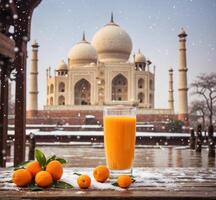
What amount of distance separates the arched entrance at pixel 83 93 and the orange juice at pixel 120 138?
3026 cm

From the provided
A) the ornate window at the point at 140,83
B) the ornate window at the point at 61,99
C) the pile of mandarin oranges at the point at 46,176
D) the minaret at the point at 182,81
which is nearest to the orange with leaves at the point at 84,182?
the pile of mandarin oranges at the point at 46,176

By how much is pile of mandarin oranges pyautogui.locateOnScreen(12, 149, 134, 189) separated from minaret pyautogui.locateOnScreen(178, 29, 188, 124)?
2378 cm

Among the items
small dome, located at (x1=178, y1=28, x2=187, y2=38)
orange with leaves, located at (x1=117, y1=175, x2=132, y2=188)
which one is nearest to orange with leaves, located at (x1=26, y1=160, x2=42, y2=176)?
orange with leaves, located at (x1=117, y1=175, x2=132, y2=188)

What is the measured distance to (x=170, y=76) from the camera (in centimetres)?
3119

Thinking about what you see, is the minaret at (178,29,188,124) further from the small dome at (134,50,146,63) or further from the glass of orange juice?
the glass of orange juice

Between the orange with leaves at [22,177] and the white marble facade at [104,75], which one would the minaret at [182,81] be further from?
the orange with leaves at [22,177]

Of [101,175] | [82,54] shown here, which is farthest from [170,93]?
[101,175]

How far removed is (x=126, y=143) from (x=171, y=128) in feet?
59.9

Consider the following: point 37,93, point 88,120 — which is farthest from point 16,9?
point 37,93

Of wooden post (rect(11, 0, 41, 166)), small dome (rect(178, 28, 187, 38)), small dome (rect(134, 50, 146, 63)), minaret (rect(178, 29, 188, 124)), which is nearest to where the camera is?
wooden post (rect(11, 0, 41, 166))

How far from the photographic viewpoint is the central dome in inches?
1203

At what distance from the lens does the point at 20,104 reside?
4359 millimetres

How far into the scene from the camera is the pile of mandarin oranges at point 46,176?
114 cm

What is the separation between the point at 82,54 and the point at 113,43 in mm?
2715
